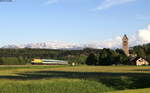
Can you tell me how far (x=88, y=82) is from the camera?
151 feet

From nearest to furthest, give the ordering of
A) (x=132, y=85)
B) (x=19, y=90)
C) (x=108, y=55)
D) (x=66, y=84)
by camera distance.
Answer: (x=19, y=90) < (x=66, y=84) < (x=132, y=85) < (x=108, y=55)

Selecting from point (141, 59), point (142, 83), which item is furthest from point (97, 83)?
point (141, 59)

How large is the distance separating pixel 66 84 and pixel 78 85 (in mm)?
1608

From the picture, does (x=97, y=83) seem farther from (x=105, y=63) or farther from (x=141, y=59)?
(x=141, y=59)

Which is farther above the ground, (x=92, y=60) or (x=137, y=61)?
(x=92, y=60)

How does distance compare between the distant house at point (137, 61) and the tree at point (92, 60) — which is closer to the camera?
the distant house at point (137, 61)

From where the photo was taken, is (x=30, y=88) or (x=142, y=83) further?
(x=142, y=83)

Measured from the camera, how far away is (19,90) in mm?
39750

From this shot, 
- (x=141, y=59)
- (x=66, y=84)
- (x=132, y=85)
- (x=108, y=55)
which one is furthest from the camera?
(x=141, y=59)

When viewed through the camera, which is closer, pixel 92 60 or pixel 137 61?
pixel 137 61

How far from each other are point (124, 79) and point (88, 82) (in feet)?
25.8

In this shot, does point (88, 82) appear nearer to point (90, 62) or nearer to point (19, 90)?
point (19, 90)

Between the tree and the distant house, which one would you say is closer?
the distant house

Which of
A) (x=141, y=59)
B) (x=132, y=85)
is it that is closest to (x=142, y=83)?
(x=132, y=85)
